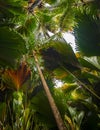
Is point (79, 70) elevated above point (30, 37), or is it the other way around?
point (30, 37)

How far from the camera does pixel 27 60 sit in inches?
183

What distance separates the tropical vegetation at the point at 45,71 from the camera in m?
3.82

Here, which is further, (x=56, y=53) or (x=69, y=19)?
(x=69, y=19)

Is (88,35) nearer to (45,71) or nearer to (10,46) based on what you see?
(45,71)

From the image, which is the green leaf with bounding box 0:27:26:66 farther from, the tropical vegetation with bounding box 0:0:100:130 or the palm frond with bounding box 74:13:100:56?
the palm frond with bounding box 74:13:100:56

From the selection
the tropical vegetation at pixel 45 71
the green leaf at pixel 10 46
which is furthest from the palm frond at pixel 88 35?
the green leaf at pixel 10 46

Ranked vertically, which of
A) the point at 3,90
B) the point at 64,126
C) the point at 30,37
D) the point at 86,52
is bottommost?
the point at 64,126

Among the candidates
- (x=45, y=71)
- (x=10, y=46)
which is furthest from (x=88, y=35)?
(x=10, y=46)

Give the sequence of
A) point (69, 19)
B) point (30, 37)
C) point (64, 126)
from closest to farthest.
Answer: point (64, 126) < point (30, 37) < point (69, 19)

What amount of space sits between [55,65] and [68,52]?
30 centimetres

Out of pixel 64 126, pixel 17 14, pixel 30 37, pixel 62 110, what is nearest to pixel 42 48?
pixel 30 37

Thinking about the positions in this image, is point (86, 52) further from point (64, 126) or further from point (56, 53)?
point (64, 126)

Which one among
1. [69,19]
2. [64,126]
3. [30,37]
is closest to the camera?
[64,126]

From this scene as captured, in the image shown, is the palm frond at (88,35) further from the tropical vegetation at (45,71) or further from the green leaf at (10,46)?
the green leaf at (10,46)
